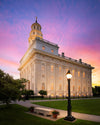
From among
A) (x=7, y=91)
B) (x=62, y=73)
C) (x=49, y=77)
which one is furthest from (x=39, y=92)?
(x=7, y=91)

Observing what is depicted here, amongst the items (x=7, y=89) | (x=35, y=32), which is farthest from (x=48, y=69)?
(x=7, y=89)

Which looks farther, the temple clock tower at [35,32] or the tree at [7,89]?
the temple clock tower at [35,32]

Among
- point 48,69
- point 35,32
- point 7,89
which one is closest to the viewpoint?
point 7,89

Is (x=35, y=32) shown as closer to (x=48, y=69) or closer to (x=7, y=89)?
(x=48, y=69)

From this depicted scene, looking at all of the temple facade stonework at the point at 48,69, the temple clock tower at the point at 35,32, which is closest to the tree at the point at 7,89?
the temple facade stonework at the point at 48,69

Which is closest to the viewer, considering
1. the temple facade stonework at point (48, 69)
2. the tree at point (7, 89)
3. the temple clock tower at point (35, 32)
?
the tree at point (7, 89)

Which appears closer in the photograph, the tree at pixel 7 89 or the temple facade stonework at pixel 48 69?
the tree at pixel 7 89

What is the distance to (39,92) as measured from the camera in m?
31.6

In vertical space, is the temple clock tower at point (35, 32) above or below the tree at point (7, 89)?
above

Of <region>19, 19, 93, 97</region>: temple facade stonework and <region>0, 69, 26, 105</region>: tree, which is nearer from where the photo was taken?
<region>0, 69, 26, 105</region>: tree

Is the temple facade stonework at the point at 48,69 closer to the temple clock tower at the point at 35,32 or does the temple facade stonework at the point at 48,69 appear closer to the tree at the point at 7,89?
the temple clock tower at the point at 35,32

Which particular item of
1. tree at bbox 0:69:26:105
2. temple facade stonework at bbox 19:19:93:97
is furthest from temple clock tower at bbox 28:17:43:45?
tree at bbox 0:69:26:105

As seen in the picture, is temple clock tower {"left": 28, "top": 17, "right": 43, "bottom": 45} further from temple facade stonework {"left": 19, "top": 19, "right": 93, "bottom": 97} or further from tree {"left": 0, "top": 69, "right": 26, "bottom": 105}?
tree {"left": 0, "top": 69, "right": 26, "bottom": 105}

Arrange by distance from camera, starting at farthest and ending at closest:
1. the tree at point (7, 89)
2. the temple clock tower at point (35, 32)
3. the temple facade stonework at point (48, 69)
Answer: the temple clock tower at point (35, 32)
the temple facade stonework at point (48, 69)
the tree at point (7, 89)
